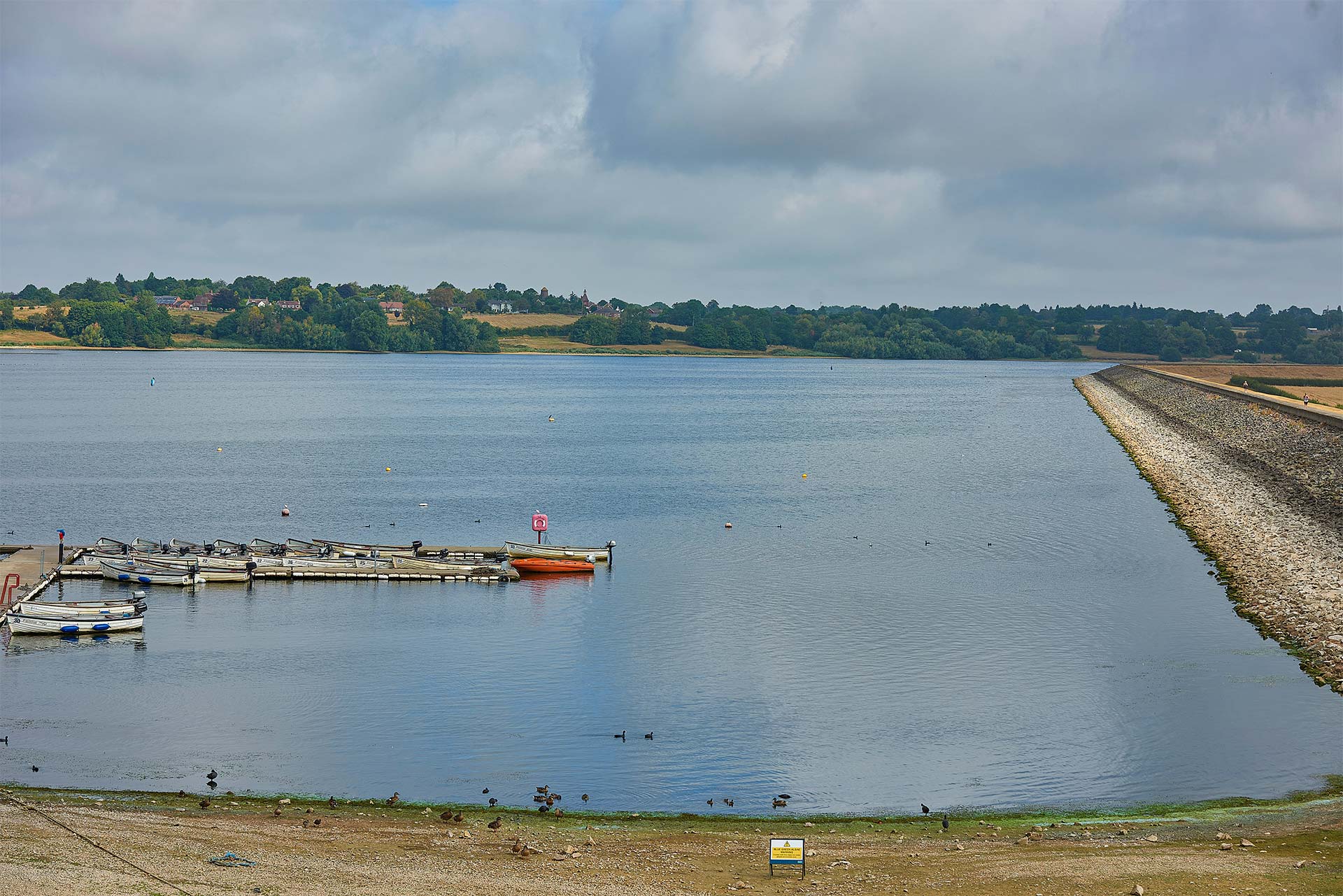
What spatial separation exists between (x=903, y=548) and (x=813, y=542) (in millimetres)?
4289

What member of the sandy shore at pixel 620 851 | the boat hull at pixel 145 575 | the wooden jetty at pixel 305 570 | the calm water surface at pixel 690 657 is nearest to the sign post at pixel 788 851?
the sandy shore at pixel 620 851

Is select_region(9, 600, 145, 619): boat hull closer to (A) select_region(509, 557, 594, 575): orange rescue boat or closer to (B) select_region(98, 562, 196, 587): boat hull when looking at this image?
(B) select_region(98, 562, 196, 587): boat hull

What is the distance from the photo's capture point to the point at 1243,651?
38.2 meters

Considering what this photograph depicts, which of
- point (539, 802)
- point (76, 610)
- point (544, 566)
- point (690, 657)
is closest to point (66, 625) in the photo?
point (76, 610)

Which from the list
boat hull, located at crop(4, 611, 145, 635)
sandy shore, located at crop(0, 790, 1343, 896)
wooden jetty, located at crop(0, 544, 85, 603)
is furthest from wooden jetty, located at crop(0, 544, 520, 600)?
sandy shore, located at crop(0, 790, 1343, 896)

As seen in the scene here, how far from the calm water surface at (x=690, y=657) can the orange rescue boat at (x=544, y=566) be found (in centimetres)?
99

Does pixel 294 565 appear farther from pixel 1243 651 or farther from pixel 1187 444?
pixel 1187 444

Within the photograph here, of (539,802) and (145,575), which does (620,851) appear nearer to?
(539,802)

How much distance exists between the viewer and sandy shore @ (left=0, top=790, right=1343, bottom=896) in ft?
65.8

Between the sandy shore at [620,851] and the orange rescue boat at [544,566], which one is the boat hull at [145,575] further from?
the sandy shore at [620,851]

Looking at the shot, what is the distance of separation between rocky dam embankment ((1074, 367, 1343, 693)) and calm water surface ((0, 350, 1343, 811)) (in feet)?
4.38

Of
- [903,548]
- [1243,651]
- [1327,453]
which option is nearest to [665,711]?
[1243,651]

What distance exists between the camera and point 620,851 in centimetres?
2233

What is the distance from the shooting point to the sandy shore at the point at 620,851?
65.8 ft
